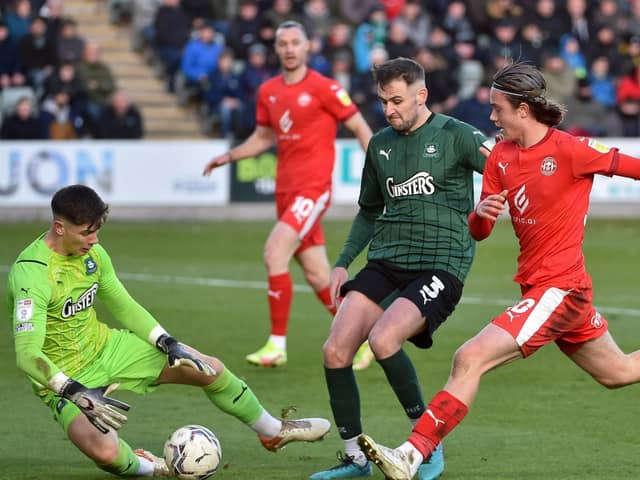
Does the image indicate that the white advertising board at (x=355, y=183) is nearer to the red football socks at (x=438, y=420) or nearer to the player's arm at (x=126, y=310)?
the player's arm at (x=126, y=310)

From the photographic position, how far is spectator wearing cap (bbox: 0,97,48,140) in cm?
2180

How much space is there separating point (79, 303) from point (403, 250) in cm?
177

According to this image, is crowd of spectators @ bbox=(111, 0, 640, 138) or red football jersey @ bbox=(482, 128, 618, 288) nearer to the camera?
red football jersey @ bbox=(482, 128, 618, 288)

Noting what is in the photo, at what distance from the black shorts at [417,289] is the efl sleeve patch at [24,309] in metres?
1.68

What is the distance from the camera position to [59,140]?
22.2 meters

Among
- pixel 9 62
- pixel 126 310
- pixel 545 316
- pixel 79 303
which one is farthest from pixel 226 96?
pixel 545 316

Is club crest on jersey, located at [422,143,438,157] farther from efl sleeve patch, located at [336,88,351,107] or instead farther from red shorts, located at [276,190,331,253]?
efl sleeve patch, located at [336,88,351,107]

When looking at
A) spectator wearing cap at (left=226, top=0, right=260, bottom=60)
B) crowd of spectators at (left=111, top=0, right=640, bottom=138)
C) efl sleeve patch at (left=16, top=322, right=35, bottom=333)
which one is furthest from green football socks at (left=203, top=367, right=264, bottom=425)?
spectator wearing cap at (left=226, top=0, right=260, bottom=60)

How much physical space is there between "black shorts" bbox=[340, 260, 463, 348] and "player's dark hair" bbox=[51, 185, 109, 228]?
1414 mm

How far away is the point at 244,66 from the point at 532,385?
15715 millimetres

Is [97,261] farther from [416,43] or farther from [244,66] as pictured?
[416,43]

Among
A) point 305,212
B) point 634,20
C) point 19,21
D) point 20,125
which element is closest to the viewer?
point 305,212

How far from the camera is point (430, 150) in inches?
291

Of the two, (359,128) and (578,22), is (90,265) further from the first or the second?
(578,22)
